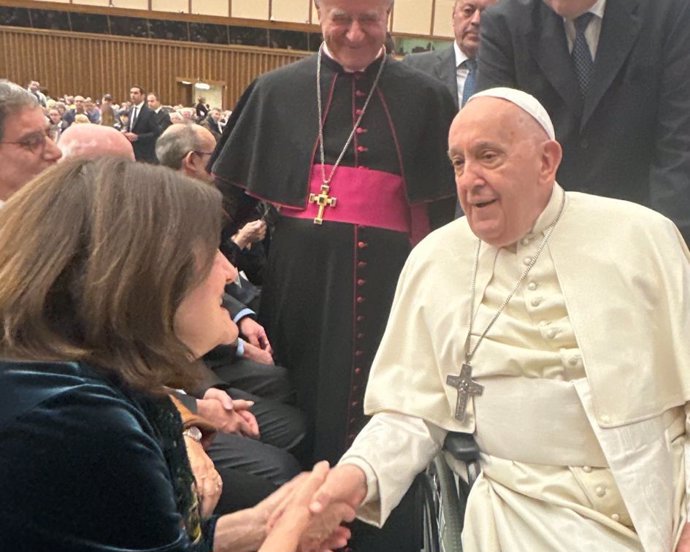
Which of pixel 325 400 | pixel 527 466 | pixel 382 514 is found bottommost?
pixel 325 400

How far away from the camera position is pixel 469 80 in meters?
3.73

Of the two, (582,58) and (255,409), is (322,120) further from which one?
(255,409)

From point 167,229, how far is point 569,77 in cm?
172

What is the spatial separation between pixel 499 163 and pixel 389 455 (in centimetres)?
75

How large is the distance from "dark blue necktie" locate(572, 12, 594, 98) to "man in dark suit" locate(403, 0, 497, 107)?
1.18 meters

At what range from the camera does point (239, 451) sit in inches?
92.3

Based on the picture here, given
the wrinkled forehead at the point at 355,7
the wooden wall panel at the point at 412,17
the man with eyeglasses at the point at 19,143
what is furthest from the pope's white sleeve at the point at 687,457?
the wooden wall panel at the point at 412,17

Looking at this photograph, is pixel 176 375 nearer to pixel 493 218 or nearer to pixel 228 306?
pixel 493 218

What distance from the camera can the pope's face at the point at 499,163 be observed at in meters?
1.85

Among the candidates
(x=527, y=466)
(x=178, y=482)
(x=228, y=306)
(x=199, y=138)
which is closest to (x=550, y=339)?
(x=527, y=466)

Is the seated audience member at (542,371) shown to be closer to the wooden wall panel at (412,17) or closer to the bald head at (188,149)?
the bald head at (188,149)

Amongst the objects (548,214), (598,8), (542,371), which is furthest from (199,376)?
(598,8)

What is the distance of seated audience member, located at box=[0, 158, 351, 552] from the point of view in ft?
3.58

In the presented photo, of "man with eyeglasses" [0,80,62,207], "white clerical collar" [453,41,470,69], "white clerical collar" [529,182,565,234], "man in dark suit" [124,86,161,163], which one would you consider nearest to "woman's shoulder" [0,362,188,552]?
"white clerical collar" [529,182,565,234]
